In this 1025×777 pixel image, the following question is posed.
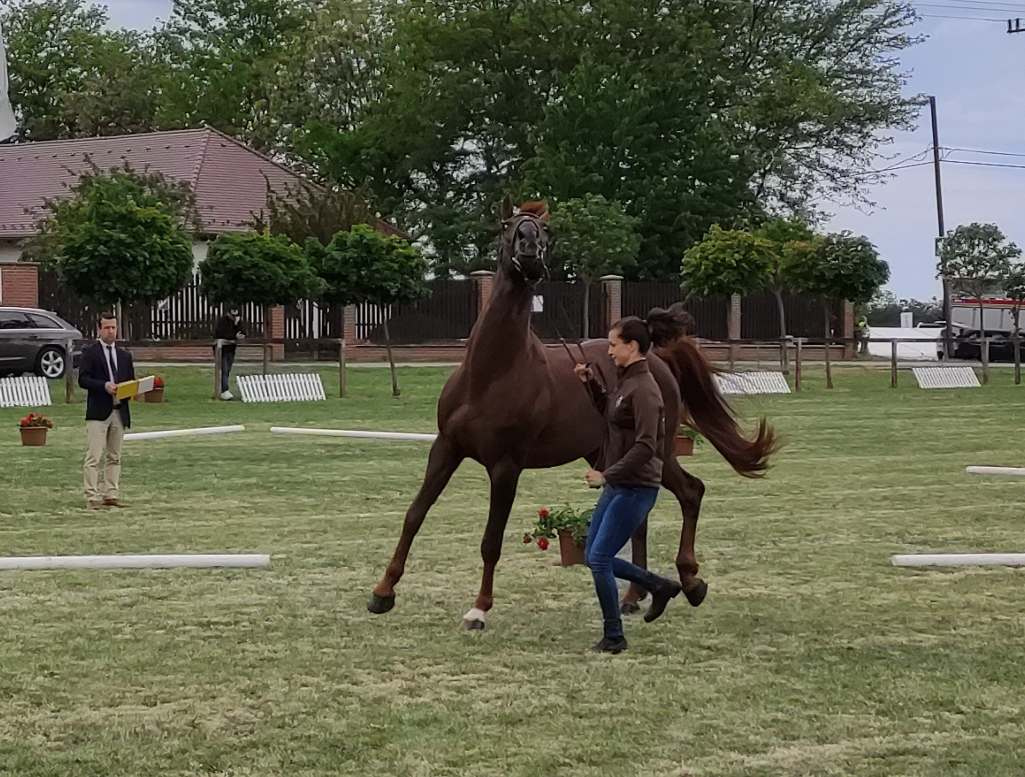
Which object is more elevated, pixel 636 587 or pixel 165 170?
pixel 165 170

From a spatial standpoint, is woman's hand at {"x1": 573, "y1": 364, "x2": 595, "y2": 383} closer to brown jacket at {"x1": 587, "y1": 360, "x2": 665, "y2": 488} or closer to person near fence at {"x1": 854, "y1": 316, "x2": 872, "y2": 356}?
brown jacket at {"x1": 587, "y1": 360, "x2": 665, "y2": 488}

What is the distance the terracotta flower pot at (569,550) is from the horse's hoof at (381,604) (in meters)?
1.68

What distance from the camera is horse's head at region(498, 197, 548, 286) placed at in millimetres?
8078

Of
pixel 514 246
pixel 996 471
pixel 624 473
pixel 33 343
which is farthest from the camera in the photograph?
pixel 33 343

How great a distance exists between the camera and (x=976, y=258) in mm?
50094

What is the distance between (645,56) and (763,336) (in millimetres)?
14502

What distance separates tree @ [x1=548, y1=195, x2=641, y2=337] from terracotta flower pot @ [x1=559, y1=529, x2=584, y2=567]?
123ft

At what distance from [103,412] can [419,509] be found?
578 centimetres

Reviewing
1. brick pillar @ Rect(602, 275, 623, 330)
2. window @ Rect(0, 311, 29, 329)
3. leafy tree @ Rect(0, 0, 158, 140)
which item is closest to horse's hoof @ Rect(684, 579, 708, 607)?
window @ Rect(0, 311, 29, 329)

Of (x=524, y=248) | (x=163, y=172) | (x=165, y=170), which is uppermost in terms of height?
(x=165, y=170)

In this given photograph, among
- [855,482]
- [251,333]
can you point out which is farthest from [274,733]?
[251,333]

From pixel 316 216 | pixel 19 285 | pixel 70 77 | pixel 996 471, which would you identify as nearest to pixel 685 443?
pixel 996 471

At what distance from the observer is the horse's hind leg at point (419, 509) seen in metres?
8.47

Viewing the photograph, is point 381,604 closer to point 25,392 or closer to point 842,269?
point 25,392
